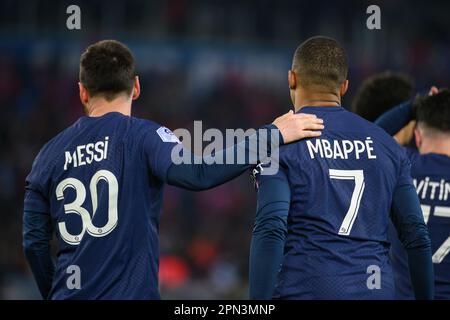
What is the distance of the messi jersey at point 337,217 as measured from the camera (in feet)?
12.0

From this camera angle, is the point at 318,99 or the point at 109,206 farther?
the point at 318,99

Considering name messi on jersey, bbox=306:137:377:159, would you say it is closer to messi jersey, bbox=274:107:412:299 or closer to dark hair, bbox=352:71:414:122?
messi jersey, bbox=274:107:412:299

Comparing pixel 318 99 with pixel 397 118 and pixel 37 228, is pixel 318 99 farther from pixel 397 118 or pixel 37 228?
pixel 37 228

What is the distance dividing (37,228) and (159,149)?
0.77m

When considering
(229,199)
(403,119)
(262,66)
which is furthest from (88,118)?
(262,66)

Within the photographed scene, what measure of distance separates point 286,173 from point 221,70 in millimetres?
12489

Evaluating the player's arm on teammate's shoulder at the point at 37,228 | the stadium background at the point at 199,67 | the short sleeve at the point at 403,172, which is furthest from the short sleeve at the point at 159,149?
the stadium background at the point at 199,67

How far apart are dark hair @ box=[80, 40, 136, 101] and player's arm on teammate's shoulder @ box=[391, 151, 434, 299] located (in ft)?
4.65

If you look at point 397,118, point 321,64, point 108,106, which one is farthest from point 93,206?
point 397,118

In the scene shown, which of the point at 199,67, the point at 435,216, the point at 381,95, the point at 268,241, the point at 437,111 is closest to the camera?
the point at 268,241

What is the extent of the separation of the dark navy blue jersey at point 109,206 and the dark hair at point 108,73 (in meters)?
0.18

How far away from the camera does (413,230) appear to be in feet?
12.7

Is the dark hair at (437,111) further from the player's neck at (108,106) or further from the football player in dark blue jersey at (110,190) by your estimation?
the player's neck at (108,106)
